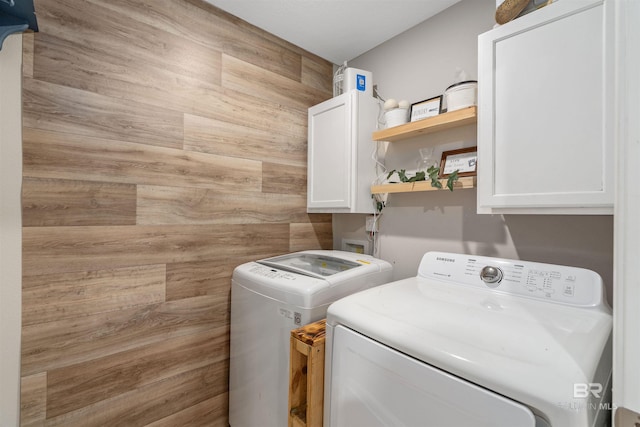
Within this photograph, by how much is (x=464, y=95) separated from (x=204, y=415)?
2167 mm

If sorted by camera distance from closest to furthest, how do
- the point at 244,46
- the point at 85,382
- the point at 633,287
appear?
the point at 633,287 < the point at 85,382 < the point at 244,46

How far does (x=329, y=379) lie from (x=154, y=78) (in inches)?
62.4

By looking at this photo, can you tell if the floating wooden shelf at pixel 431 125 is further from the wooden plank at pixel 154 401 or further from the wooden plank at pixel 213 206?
the wooden plank at pixel 154 401

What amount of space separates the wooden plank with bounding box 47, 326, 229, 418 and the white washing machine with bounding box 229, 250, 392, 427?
145 millimetres

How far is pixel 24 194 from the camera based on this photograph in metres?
1.15

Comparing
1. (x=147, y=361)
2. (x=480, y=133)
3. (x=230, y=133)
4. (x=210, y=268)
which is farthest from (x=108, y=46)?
(x=480, y=133)

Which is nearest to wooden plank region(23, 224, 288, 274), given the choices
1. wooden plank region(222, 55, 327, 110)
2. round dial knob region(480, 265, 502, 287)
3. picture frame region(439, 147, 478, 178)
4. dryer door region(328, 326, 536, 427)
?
wooden plank region(222, 55, 327, 110)

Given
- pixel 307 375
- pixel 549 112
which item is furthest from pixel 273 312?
pixel 549 112

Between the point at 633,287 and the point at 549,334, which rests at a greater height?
the point at 633,287

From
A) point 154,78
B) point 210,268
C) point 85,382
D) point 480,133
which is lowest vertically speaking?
point 85,382

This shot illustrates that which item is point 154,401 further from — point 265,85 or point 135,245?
point 265,85

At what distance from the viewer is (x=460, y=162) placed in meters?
1.49

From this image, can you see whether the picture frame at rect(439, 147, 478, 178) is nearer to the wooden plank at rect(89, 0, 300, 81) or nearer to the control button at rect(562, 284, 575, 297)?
the control button at rect(562, 284, 575, 297)

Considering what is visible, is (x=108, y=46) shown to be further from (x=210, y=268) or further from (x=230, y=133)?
(x=210, y=268)
